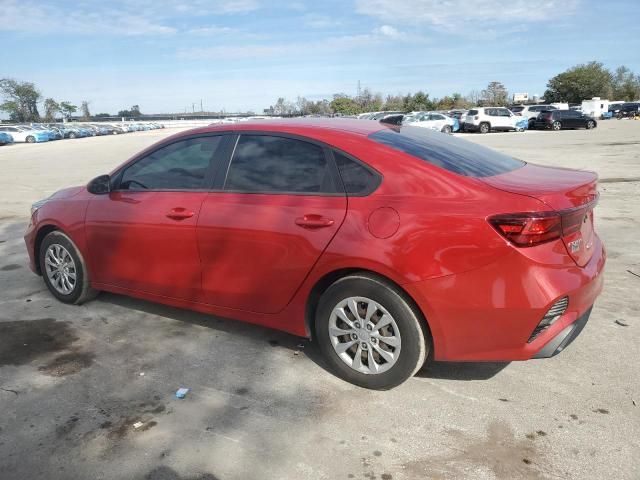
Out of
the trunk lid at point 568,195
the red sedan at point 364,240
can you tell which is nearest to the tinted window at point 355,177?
the red sedan at point 364,240

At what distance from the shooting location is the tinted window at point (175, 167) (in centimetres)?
389

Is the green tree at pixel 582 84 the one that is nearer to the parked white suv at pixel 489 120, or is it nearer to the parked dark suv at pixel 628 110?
the parked dark suv at pixel 628 110

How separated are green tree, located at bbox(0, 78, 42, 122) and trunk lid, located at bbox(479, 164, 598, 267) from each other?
115227mm

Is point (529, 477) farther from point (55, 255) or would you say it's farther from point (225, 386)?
point (55, 255)

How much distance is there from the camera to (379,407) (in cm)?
311

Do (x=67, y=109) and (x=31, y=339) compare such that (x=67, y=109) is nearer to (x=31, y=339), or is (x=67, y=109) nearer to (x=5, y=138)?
(x=5, y=138)

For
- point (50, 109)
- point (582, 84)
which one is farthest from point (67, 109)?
point (582, 84)

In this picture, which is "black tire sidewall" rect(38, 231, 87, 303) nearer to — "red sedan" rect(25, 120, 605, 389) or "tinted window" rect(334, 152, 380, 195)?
"red sedan" rect(25, 120, 605, 389)

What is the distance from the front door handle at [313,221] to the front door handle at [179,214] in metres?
0.90

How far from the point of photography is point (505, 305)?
9.20 ft

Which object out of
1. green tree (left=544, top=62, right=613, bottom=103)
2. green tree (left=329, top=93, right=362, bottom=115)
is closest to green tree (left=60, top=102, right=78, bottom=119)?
green tree (left=329, top=93, right=362, bottom=115)

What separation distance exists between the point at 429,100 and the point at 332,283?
84.4 meters

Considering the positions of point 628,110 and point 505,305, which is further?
A: point 628,110

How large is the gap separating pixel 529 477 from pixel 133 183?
3.40 m
